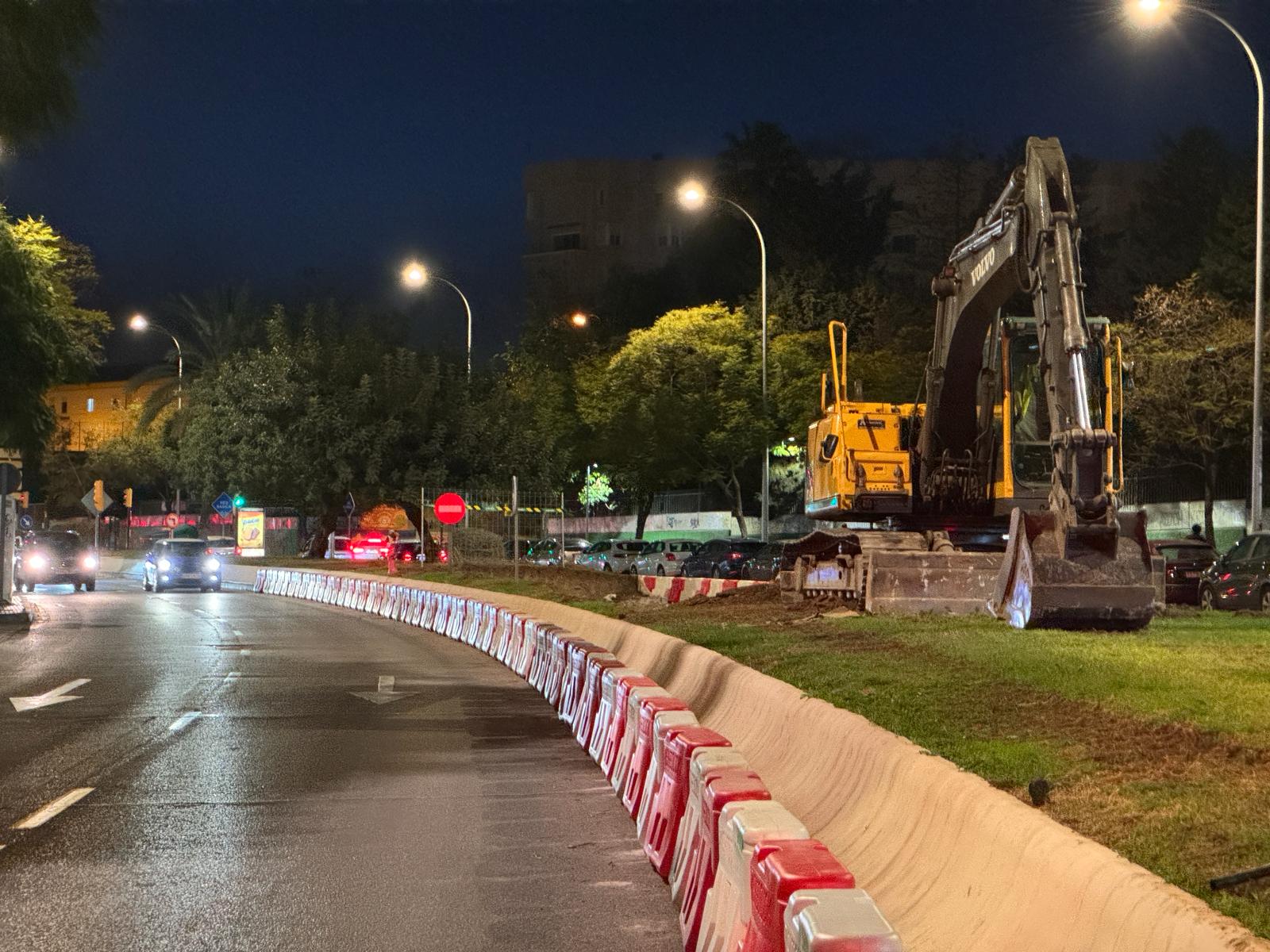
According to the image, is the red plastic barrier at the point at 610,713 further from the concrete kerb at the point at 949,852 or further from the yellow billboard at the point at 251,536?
the yellow billboard at the point at 251,536

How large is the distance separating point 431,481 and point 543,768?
134 ft

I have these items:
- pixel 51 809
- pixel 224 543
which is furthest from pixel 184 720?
pixel 224 543

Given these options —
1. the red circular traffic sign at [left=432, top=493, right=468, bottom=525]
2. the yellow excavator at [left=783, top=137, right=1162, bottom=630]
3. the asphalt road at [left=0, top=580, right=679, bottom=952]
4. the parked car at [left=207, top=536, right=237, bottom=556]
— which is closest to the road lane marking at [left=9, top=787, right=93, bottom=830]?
the asphalt road at [left=0, top=580, right=679, bottom=952]

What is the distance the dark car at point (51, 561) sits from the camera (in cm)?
4916

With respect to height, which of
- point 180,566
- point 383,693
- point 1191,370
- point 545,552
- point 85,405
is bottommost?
point 383,693

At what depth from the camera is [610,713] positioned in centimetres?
1238

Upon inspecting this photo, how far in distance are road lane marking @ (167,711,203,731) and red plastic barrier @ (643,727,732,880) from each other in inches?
282

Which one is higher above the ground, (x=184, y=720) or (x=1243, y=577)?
(x=1243, y=577)

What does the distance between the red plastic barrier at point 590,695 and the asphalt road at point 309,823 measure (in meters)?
0.17

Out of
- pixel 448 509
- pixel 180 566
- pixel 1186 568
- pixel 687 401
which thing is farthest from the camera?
pixel 687 401

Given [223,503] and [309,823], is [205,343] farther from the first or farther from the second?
[309,823]

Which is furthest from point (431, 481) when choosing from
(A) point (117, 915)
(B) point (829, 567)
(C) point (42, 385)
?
(A) point (117, 915)

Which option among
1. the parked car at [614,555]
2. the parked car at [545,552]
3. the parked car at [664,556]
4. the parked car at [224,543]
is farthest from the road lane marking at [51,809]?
the parked car at [224,543]

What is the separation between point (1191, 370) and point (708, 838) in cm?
3686
